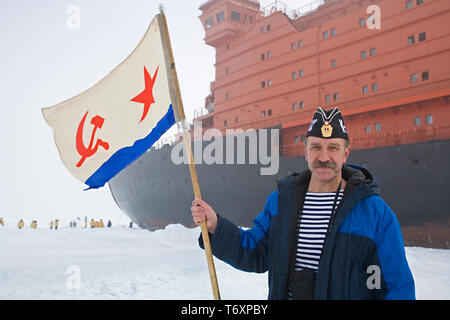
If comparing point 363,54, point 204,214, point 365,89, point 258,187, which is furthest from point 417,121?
point 204,214

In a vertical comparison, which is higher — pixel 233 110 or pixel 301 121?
pixel 233 110

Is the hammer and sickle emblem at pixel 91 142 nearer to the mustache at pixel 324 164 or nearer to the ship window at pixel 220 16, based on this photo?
the mustache at pixel 324 164

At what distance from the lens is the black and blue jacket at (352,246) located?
158 cm

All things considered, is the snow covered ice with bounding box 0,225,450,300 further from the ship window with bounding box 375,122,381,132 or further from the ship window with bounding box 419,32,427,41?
the ship window with bounding box 419,32,427,41

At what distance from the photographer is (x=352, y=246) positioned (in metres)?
1.63

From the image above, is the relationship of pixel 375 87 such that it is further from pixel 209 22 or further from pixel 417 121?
pixel 209 22

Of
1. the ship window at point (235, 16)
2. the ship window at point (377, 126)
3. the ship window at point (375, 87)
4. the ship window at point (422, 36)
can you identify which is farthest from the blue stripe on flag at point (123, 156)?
the ship window at point (235, 16)

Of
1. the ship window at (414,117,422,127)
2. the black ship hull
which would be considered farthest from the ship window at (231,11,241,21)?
the ship window at (414,117,422,127)

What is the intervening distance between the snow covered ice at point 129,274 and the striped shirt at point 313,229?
3.35 metres
